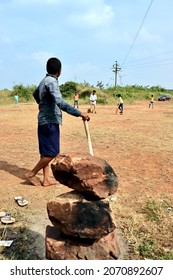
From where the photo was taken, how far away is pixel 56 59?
391 centimetres

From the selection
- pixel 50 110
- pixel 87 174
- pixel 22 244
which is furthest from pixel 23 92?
pixel 87 174

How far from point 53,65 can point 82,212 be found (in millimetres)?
1990

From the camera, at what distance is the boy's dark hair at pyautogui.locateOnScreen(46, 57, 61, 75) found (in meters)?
3.89

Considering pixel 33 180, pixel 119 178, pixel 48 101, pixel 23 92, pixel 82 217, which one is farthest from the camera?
pixel 23 92

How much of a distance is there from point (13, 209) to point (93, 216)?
1623 mm

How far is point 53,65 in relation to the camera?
12.7ft

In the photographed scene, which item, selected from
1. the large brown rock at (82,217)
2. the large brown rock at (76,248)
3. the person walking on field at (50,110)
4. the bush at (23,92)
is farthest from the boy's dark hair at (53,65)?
the bush at (23,92)

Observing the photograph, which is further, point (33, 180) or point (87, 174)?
point (33, 180)

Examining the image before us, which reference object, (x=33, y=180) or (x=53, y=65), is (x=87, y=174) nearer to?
(x=53, y=65)

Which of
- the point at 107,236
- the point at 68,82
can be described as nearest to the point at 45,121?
the point at 107,236

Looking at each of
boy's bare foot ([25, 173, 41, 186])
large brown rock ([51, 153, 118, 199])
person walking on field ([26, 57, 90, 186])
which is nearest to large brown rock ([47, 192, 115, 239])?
large brown rock ([51, 153, 118, 199])

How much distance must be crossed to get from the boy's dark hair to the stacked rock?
5.04ft

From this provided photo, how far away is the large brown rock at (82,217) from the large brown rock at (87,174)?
11cm

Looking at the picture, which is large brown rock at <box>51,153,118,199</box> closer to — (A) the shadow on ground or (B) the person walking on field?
(A) the shadow on ground
